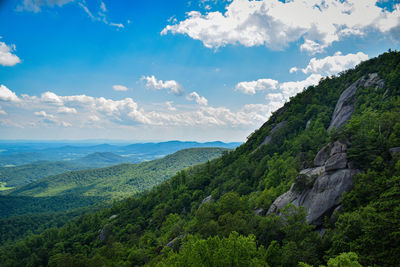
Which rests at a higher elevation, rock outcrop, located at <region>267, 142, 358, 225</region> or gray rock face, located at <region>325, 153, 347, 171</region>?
gray rock face, located at <region>325, 153, 347, 171</region>

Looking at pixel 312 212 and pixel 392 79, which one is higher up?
pixel 392 79

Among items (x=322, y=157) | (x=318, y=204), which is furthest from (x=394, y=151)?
(x=318, y=204)

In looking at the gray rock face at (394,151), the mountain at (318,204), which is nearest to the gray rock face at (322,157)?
the mountain at (318,204)

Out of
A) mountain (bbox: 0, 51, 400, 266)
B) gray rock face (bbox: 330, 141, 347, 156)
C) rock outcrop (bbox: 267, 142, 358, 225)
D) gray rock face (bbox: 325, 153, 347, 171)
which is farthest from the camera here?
gray rock face (bbox: 330, 141, 347, 156)

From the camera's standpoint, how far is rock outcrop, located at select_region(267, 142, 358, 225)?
3359cm

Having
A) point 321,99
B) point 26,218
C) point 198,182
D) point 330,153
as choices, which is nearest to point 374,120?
point 330,153

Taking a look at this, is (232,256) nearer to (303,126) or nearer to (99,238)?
(303,126)

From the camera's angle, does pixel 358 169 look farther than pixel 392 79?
No

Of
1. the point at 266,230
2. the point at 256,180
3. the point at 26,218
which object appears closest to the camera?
the point at 266,230

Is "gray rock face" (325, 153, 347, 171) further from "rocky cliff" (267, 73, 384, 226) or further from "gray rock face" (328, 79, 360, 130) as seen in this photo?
"gray rock face" (328, 79, 360, 130)

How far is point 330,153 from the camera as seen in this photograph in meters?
42.2

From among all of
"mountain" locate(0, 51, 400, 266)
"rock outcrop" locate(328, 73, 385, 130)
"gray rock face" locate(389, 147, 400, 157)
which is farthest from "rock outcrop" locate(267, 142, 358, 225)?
"rock outcrop" locate(328, 73, 385, 130)

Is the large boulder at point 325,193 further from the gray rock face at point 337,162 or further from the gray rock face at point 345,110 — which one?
the gray rock face at point 345,110

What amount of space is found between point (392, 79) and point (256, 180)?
51754 millimetres
